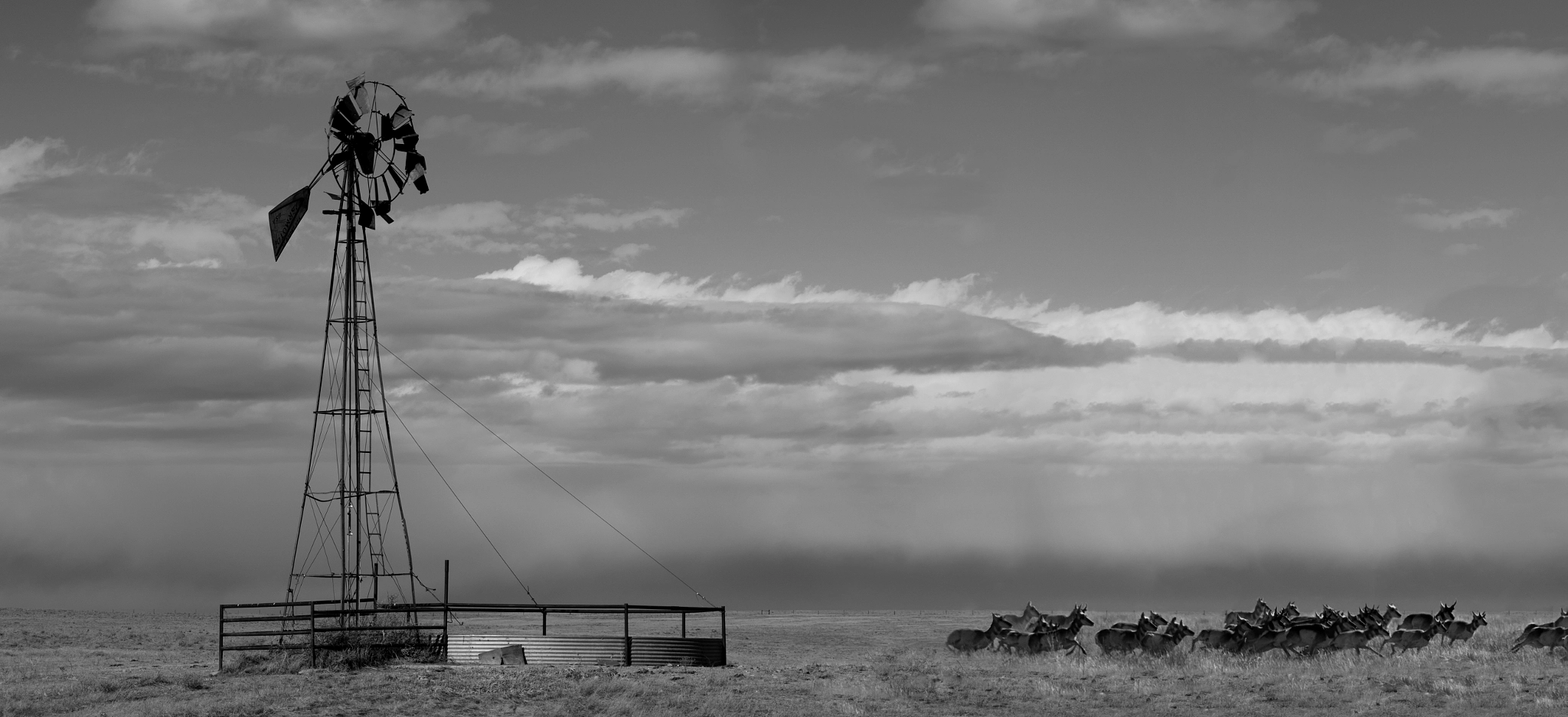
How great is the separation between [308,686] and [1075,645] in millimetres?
20879

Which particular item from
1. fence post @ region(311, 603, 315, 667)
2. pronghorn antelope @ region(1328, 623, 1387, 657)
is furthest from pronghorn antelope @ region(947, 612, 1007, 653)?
fence post @ region(311, 603, 315, 667)

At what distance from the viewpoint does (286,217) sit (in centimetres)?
4184

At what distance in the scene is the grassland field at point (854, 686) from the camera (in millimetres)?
30344

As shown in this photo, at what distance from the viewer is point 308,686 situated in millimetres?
32406

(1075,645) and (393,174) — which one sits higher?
(393,174)

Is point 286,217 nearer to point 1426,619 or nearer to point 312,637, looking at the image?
point 312,637

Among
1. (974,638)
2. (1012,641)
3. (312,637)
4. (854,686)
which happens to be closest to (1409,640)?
(1012,641)

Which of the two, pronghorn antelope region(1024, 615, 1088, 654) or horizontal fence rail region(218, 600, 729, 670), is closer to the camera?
horizontal fence rail region(218, 600, 729, 670)

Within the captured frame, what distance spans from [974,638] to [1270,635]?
8317 millimetres

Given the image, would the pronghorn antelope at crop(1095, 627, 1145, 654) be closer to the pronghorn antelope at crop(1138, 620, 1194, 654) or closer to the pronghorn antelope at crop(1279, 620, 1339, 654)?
the pronghorn antelope at crop(1138, 620, 1194, 654)

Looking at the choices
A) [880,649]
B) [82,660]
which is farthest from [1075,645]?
[82,660]

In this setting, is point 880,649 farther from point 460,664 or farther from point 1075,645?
point 460,664

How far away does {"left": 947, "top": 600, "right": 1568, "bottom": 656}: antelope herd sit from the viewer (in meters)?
38.8

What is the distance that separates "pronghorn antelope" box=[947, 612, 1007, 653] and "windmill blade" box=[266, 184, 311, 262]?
72.4ft
